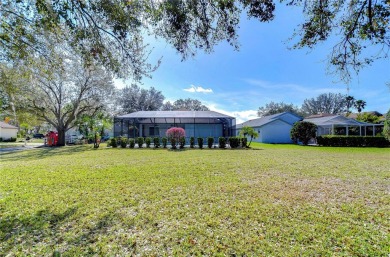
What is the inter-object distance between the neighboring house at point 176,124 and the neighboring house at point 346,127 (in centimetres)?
1403

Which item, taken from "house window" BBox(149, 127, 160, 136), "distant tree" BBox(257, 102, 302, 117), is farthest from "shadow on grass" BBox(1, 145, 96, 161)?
"distant tree" BBox(257, 102, 302, 117)

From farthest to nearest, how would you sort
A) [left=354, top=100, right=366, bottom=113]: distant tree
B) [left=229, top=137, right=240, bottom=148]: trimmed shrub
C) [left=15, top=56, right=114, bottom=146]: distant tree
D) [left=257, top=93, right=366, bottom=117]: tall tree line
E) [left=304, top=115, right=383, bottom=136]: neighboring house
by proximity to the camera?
[left=257, top=93, right=366, bottom=117]: tall tree line, [left=354, top=100, right=366, bottom=113]: distant tree, [left=304, top=115, right=383, bottom=136]: neighboring house, [left=15, top=56, right=114, bottom=146]: distant tree, [left=229, top=137, right=240, bottom=148]: trimmed shrub

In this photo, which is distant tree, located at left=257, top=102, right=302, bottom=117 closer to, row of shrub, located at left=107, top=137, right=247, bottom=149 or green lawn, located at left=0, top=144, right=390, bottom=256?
row of shrub, located at left=107, top=137, right=247, bottom=149

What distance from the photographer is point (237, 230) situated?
318cm

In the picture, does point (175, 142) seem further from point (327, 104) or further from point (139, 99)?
point (327, 104)

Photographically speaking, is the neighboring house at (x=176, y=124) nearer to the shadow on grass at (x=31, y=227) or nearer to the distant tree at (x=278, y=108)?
the shadow on grass at (x=31, y=227)

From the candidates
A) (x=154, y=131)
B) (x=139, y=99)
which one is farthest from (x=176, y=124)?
(x=139, y=99)

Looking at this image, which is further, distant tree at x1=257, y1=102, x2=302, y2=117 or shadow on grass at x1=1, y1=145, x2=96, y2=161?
distant tree at x1=257, y1=102, x2=302, y2=117

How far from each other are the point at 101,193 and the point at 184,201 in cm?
214

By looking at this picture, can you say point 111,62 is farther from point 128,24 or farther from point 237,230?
point 237,230

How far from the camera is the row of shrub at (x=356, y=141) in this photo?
63.3ft

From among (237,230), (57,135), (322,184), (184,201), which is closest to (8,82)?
(184,201)

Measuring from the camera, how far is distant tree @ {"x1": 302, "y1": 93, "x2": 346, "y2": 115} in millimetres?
52438

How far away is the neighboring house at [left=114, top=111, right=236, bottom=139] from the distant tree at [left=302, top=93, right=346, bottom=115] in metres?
41.3
